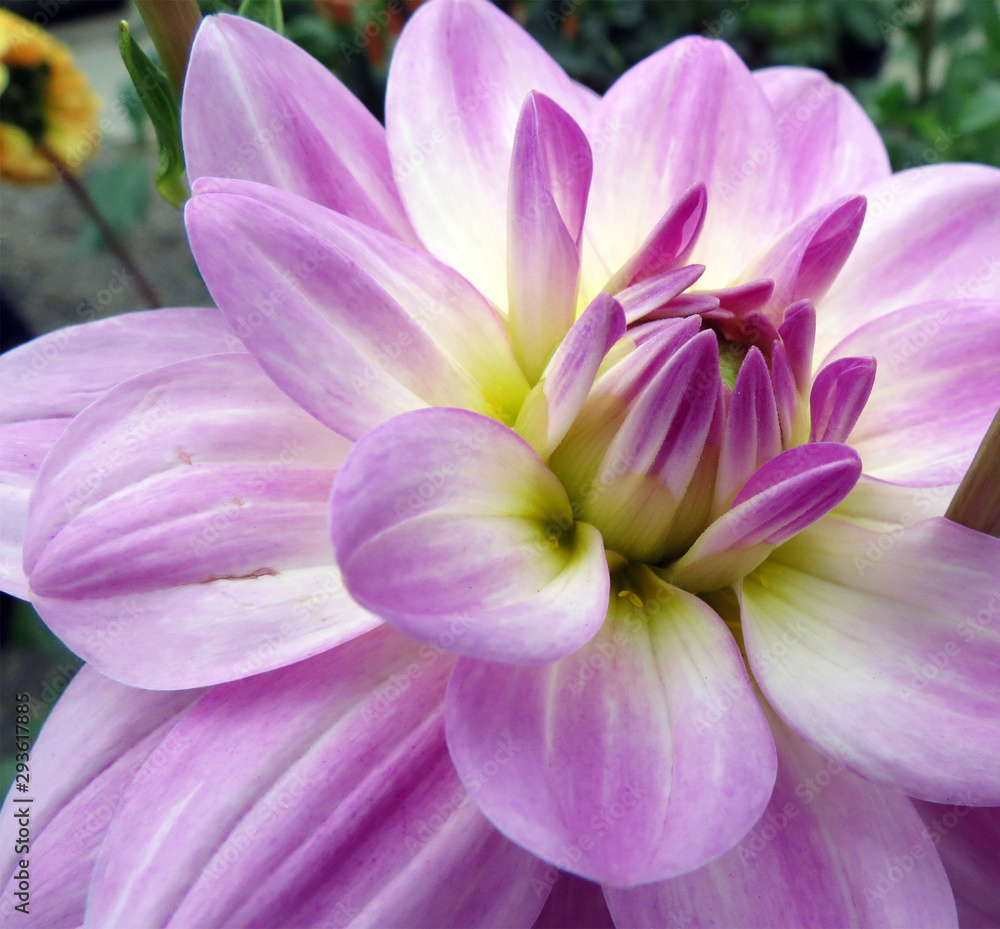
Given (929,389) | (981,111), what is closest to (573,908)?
(929,389)

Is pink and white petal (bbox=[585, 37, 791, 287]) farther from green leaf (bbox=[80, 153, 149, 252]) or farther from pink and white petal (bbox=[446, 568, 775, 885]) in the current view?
green leaf (bbox=[80, 153, 149, 252])

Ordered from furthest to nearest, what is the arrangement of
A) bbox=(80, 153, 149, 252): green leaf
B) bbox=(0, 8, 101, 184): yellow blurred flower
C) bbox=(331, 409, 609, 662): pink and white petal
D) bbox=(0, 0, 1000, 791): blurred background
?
bbox=(80, 153, 149, 252): green leaf < bbox=(0, 0, 1000, 791): blurred background < bbox=(0, 8, 101, 184): yellow blurred flower < bbox=(331, 409, 609, 662): pink and white petal

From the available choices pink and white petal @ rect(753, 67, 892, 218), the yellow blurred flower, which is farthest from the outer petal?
the yellow blurred flower

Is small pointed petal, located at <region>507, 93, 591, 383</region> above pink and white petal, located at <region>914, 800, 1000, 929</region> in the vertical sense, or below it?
above

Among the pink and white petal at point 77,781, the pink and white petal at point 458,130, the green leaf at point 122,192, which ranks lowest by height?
the green leaf at point 122,192

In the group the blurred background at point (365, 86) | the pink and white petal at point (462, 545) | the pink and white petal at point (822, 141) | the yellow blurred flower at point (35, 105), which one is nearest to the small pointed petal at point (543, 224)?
the pink and white petal at point (462, 545)

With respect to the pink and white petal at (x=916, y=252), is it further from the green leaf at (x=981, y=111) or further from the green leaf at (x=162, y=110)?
the green leaf at (x=981, y=111)

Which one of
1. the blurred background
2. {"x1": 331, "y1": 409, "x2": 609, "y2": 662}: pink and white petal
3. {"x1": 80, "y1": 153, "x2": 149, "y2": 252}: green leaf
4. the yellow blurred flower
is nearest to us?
{"x1": 331, "y1": 409, "x2": 609, "y2": 662}: pink and white petal
